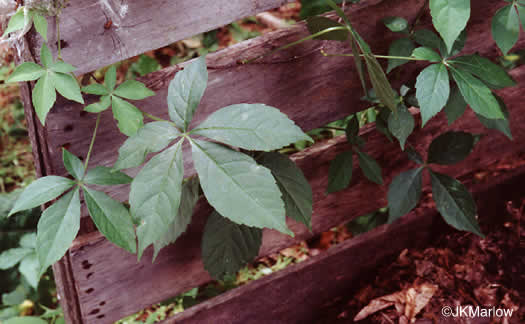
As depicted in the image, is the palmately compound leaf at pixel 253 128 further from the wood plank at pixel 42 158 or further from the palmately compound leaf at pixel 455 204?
the palmately compound leaf at pixel 455 204

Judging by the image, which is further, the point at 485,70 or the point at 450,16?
Result: the point at 485,70

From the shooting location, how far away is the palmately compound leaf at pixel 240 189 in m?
0.81

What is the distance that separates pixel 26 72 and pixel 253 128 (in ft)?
1.45

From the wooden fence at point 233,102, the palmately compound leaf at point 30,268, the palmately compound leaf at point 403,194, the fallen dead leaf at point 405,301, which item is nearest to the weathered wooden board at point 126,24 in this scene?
the wooden fence at point 233,102

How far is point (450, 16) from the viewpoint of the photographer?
954 millimetres

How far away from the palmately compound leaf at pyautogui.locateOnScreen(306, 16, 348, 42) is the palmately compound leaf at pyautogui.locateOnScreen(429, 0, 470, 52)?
192 millimetres

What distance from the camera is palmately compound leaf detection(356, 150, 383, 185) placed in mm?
1374

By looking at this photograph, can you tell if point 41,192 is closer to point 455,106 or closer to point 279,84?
point 279,84

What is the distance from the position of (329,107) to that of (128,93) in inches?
23.6

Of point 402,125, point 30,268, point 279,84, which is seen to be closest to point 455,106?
point 402,125

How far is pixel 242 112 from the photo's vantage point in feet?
2.88

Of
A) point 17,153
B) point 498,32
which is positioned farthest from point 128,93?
point 17,153

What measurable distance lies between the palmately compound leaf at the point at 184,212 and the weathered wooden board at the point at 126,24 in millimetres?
386

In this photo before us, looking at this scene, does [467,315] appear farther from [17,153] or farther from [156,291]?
[17,153]
